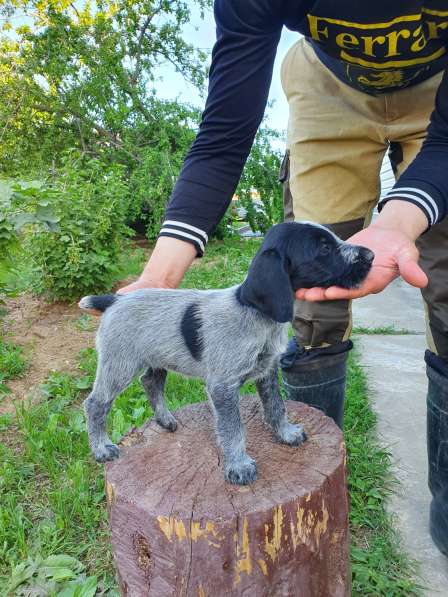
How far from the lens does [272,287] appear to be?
5.57 feet

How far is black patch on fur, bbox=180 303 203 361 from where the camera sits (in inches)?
73.9

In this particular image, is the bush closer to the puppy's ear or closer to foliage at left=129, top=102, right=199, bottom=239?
foliage at left=129, top=102, right=199, bottom=239

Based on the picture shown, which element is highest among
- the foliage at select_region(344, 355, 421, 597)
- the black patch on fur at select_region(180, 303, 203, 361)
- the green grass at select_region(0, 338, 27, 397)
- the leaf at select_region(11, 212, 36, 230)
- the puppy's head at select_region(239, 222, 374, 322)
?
the puppy's head at select_region(239, 222, 374, 322)

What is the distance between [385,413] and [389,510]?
110 centimetres

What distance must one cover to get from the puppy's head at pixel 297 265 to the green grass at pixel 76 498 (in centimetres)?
145

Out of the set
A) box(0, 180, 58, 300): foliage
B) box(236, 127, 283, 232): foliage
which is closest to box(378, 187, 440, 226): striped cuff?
box(0, 180, 58, 300): foliage

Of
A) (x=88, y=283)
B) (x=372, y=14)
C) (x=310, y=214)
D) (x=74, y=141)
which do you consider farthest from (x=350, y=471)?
(x=74, y=141)

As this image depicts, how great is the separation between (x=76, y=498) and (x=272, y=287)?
1811 mm

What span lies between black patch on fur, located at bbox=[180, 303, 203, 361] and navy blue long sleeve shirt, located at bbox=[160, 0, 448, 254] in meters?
0.40

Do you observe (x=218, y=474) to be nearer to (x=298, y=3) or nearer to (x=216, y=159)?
(x=216, y=159)

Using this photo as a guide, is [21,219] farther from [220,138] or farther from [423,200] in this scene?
[423,200]

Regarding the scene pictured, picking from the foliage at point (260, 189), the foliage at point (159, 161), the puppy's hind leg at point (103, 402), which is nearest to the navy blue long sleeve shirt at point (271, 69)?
the puppy's hind leg at point (103, 402)

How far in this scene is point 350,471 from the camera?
3.03 metres

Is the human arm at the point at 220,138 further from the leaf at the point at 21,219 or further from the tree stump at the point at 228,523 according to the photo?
the leaf at the point at 21,219
